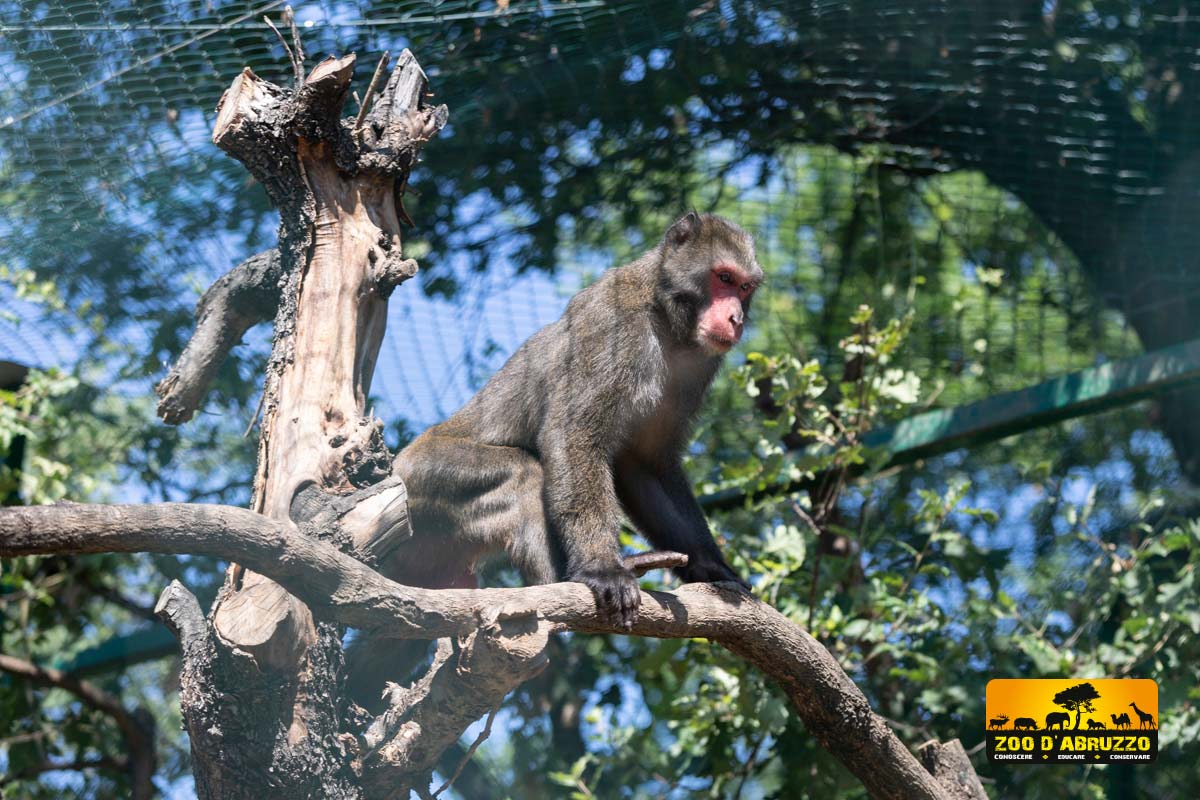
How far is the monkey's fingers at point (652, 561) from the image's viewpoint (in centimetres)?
442

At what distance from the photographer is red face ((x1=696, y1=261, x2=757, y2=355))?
5.18 meters

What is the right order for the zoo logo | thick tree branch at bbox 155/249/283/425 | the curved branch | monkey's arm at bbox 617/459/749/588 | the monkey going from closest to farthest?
1. the curved branch
2. thick tree branch at bbox 155/249/283/425
3. the monkey
4. monkey's arm at bbox 617/459/749/588
5. the zoo logo

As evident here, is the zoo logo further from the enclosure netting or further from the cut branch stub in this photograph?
the cut branch stub

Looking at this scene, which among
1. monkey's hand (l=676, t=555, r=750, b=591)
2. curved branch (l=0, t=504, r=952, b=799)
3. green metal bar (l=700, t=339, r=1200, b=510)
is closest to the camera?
curved branch (l=0, t=504, r=952, b=799)

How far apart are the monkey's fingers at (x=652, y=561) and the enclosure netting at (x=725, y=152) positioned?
295 centimetres

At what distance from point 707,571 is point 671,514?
13.3 inches

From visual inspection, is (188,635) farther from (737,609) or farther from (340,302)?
(737,609)

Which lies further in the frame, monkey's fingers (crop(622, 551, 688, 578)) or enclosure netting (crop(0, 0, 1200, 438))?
enclosure netting (crop(0, 0, 1200, 438))

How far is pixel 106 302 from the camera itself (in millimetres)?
7793

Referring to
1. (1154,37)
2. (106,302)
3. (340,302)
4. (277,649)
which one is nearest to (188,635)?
(277,649)

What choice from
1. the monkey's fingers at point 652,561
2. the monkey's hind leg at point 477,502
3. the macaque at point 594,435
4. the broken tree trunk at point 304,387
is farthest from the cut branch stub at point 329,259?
the monkey's fingers at point 652,561

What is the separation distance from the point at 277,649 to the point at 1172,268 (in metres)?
6.68

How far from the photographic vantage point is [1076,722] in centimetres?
575

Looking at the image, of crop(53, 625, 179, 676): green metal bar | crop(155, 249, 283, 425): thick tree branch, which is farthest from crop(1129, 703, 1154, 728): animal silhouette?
crop(53, 625, 179, 676): green metal bar
